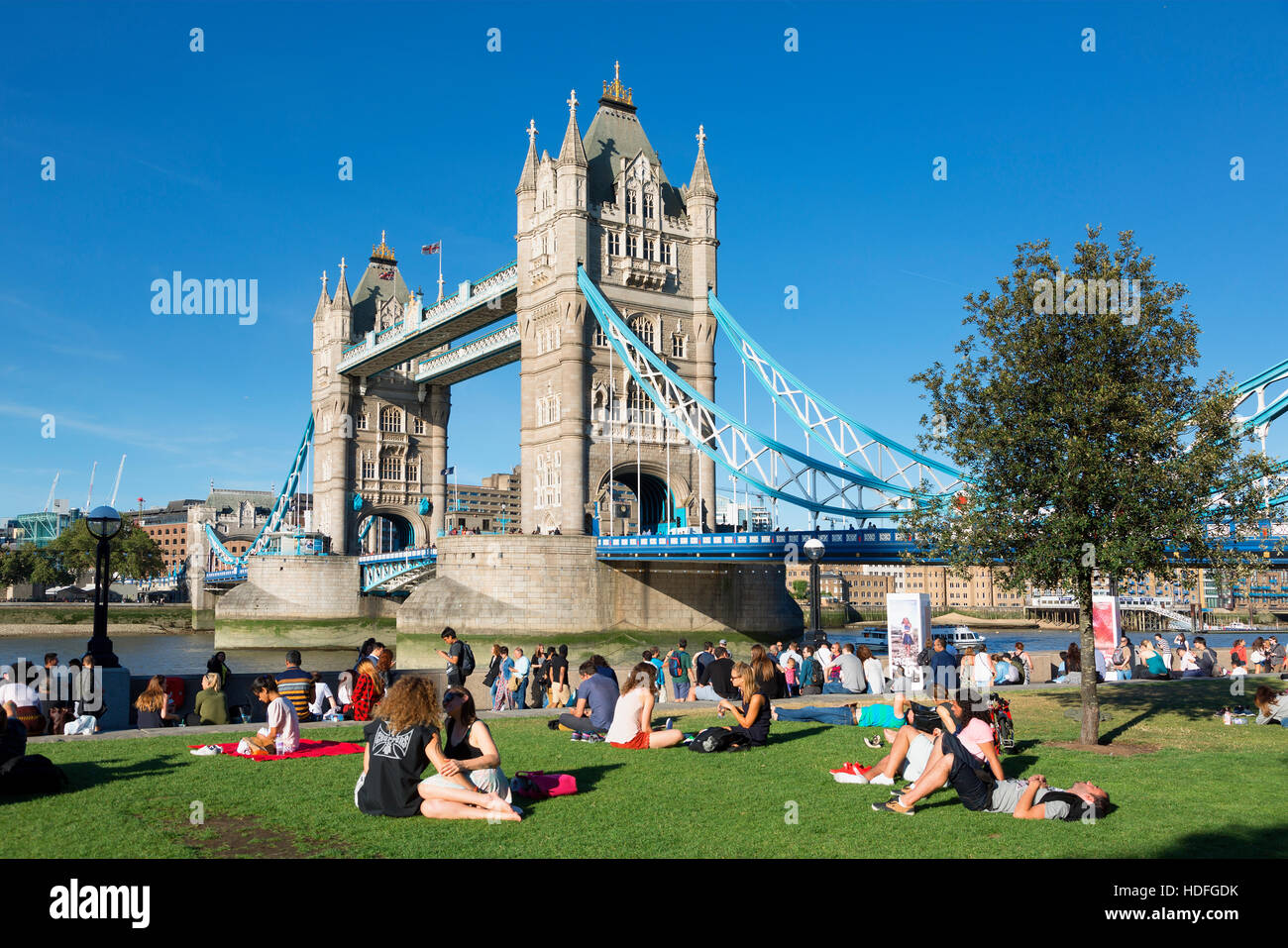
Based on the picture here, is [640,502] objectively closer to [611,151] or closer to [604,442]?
[604,442]

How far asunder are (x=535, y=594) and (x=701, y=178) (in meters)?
21.3

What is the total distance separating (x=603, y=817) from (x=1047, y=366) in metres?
8.71

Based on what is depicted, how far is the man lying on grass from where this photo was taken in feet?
25.8

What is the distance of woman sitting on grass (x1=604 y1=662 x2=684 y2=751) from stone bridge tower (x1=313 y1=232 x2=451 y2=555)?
189 ft

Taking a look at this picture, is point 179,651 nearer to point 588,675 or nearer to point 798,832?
point 588,675

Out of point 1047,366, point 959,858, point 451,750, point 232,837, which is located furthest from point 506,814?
point 1047,366

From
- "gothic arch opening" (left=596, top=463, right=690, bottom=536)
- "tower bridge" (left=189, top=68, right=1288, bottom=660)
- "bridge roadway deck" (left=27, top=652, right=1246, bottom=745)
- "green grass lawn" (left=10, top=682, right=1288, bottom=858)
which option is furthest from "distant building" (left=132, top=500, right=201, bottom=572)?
"green grass lawn" (left=10, top=682, right=1288, bottom=858)

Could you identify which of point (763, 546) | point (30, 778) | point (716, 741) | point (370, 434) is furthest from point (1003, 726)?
point (370, 434)

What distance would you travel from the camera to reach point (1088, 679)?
12.6 meters

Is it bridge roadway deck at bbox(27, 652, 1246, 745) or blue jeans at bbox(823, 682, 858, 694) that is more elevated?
bridge roadway deck at bbox(27, 652, 1246, 745)

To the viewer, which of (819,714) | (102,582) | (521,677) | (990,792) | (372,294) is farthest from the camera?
(372,294)

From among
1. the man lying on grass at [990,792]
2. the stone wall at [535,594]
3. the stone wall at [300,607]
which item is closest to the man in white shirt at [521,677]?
the man lying on grass at [990,792]

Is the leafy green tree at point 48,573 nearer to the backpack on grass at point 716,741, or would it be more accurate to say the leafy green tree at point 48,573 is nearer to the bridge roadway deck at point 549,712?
the bridge roadway deck at point 549,712

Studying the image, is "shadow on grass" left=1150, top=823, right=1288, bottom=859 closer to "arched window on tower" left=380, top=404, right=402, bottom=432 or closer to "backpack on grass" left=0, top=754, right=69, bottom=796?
"backpack on grass" left=0, top=754, right=69, bottom=796
